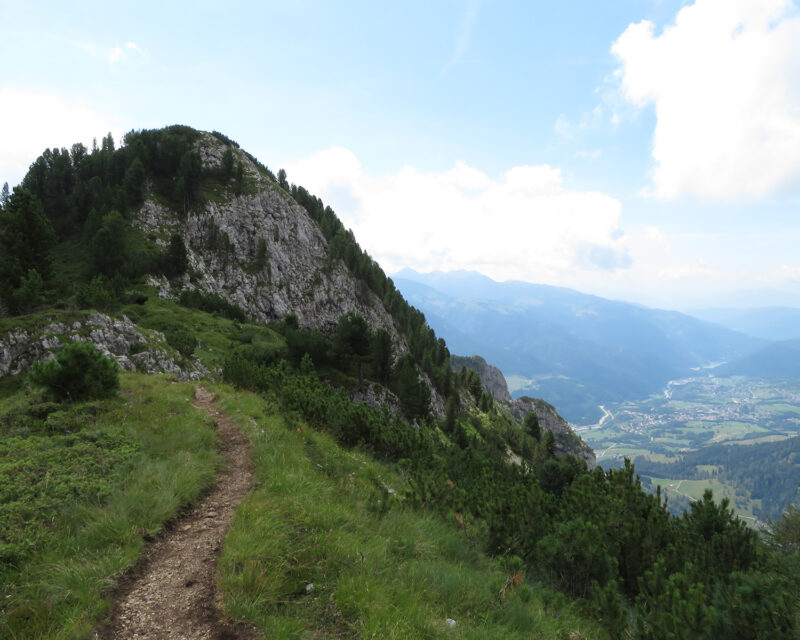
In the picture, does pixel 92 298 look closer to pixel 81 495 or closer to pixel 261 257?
pixel 81 495

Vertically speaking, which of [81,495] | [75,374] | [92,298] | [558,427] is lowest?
[558,427]

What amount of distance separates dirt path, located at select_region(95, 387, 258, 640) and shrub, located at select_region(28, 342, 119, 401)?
8.17 metres

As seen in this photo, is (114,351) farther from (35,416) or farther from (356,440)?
(356,440)

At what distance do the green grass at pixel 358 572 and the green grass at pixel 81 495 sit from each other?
5.30 ft

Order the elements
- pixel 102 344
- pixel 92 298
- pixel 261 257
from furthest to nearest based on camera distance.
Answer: pixel 261 257 < pixel 92 298 < pixel 102 344

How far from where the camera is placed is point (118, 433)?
33.1ft

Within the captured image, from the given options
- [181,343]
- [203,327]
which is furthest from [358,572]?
[203,327]

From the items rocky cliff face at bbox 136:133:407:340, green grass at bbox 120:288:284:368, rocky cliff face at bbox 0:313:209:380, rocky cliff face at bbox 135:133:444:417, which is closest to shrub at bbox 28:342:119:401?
rocky cliff face at bbox 0:313:209:380

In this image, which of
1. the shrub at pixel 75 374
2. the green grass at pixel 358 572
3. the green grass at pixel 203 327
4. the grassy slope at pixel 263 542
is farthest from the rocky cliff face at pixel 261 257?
the green grass at pixel 358 572

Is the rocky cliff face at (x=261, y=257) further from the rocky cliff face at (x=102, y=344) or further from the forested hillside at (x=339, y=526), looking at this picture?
the forested hillside at (x=339, y=526)

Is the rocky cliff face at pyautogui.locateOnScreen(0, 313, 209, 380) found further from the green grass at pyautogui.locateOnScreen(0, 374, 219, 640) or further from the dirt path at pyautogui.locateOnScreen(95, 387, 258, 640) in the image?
the dirt path at pyautogui.locateOnScreen(95, 387, 258, 640)

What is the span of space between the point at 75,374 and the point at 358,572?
1291 cm

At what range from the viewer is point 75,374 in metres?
12.4

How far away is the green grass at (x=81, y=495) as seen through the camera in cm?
456
